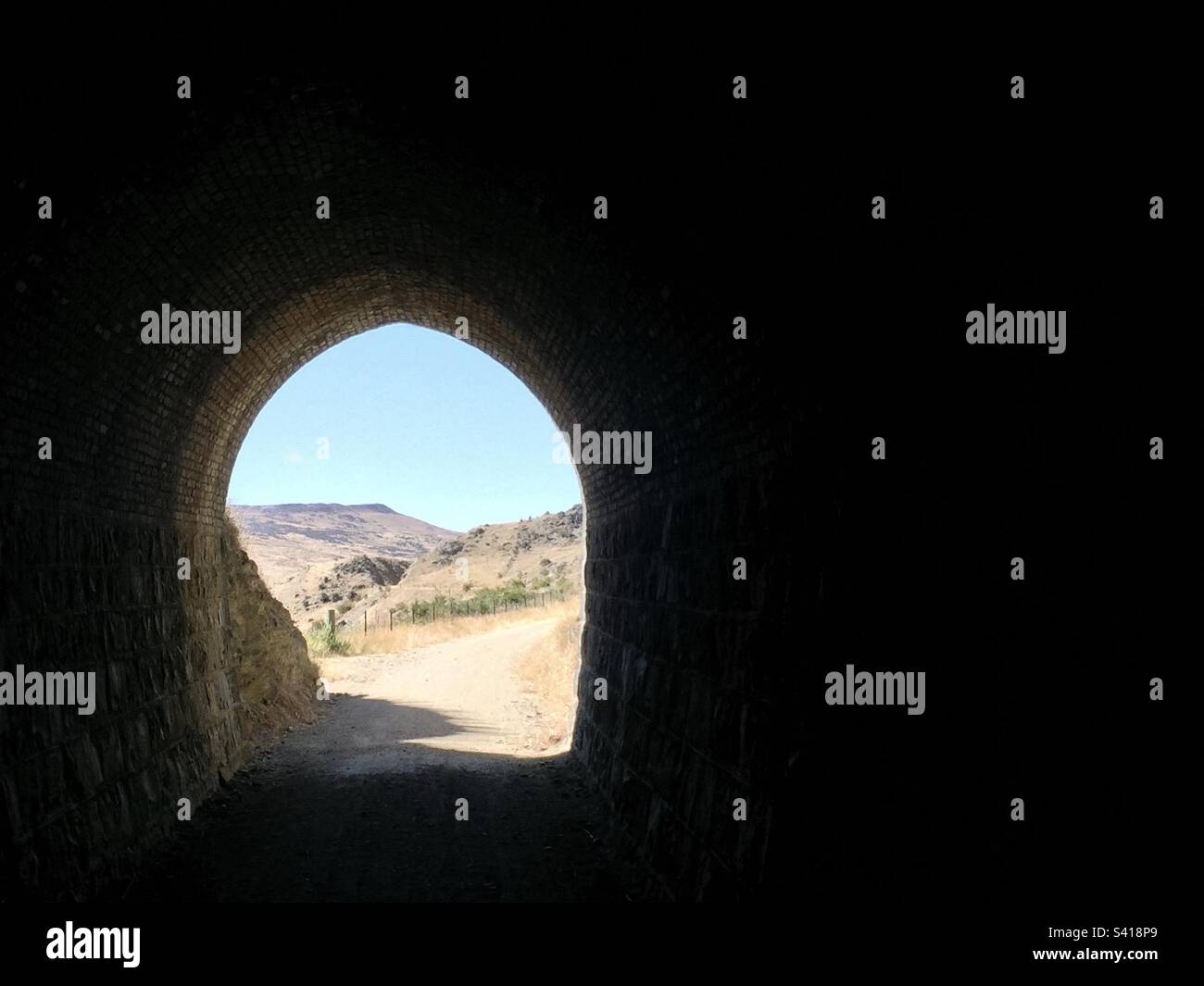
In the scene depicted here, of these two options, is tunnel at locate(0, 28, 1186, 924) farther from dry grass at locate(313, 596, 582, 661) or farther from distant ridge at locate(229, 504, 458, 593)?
distant ridge at locate(229, 504, 458, 593)

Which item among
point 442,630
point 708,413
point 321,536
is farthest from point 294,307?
point 321,536

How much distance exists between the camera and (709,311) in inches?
278

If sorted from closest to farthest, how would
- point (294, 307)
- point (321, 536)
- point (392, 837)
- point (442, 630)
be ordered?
1. point (392, 837)
2. point (294, 307)
3. point (442, 630)
4. point (321, 536)

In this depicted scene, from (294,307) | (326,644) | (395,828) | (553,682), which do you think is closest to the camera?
(395,828)

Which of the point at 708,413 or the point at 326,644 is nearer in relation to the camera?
the point at 708,413

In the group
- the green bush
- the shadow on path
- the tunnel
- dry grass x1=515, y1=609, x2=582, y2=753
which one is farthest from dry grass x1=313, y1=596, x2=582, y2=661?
the tunnel

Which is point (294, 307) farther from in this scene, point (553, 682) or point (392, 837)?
point (553, 682)

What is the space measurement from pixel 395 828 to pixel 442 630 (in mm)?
28760

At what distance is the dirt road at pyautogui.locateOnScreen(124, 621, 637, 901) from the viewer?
27.1 feet

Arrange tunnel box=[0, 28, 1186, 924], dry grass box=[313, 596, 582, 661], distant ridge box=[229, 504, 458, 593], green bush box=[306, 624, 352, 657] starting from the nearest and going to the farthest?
tunnel box=[0, 28, 1186, 924] → green bush box=[306, 624, 352, 657] → dry grass box=[313, 596, 582, 661] → distant ridge box=[229, 504, 458, 593]

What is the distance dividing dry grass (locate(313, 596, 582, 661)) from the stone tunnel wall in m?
20.0

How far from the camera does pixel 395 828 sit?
10031 mm
